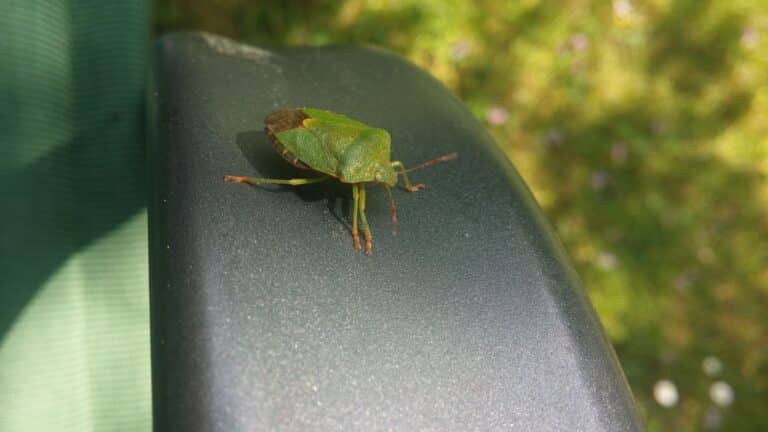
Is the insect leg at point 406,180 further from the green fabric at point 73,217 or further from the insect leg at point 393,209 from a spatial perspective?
the green fabric at point 73,217

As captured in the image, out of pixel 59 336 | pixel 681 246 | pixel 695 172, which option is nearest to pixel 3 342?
pixel 59 336

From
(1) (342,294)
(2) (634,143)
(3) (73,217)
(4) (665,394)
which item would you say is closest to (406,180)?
(1) (342,294)

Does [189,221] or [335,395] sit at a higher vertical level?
[189,221]

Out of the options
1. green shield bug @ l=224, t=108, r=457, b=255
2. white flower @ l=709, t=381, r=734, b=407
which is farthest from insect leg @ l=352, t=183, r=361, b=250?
white flower @ l=709, t=381, r=734, b=407

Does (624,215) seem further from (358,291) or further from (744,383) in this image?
(358,291)

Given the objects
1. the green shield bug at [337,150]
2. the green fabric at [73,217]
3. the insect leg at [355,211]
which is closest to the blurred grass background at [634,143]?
the green fabric at [73,217]

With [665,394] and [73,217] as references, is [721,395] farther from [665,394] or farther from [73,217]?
[73,217]
